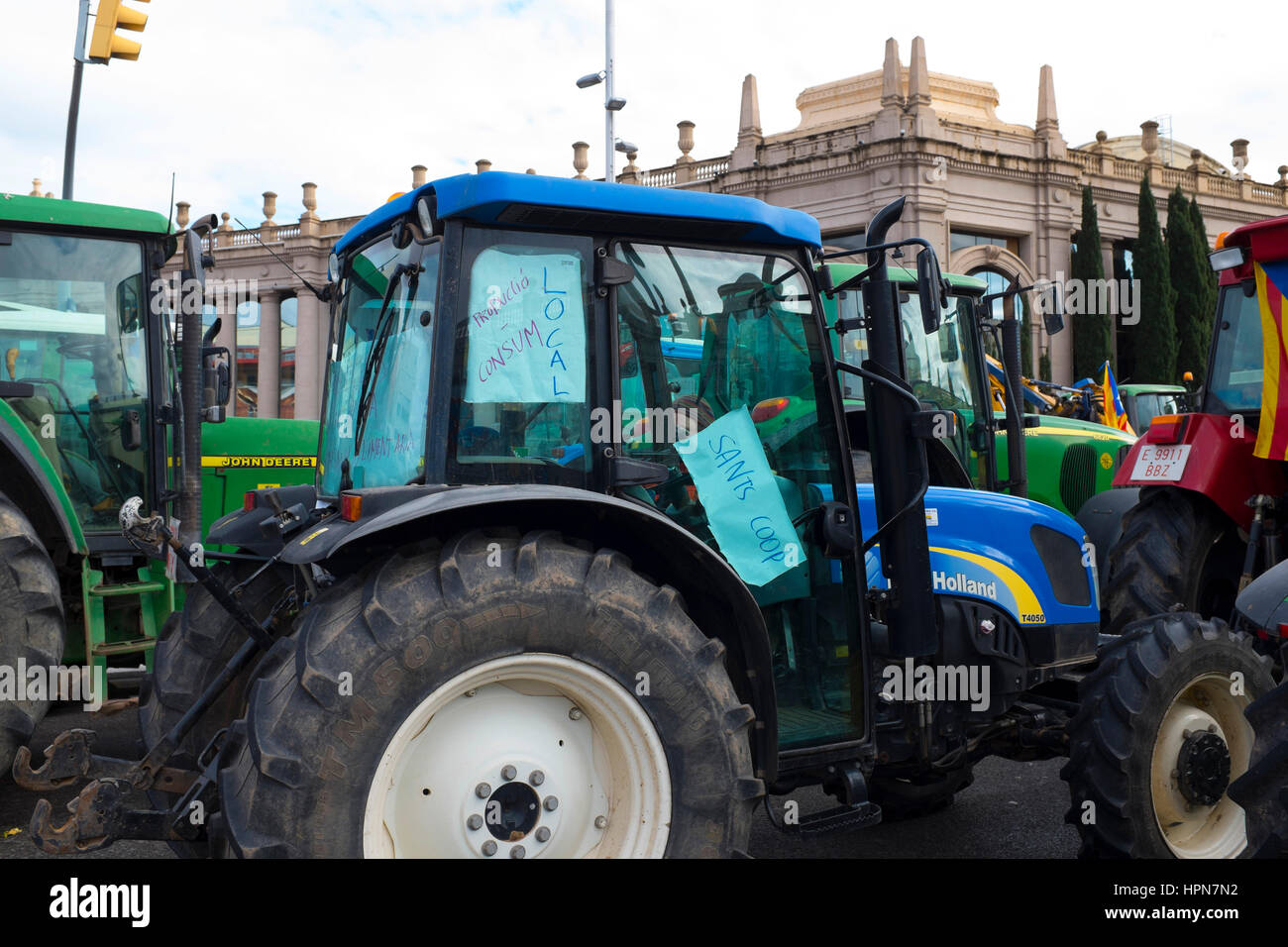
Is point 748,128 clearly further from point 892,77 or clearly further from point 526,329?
point 526,329

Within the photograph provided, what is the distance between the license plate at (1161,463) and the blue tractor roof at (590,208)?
3.46 m

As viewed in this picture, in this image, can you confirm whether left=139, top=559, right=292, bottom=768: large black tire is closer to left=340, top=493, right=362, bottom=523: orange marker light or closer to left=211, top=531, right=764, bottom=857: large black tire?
left=211, top=531, right=764, bottom=857: large black tire

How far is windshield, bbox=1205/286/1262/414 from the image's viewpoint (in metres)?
6.16

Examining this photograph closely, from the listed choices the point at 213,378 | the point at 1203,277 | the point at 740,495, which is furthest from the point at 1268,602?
the point at 1203,277

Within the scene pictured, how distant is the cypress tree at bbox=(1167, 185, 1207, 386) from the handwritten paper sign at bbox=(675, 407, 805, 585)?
1422 inches

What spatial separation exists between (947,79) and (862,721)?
42066mm

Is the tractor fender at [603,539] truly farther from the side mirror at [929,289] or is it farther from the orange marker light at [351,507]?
the side mirror at [929,289]

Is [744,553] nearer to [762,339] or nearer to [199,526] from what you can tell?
[762,339]

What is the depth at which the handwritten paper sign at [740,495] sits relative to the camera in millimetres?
3311

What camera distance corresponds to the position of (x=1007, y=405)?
8.27 metres

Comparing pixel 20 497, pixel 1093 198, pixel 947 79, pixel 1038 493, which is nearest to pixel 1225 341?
pixel 1038 493
